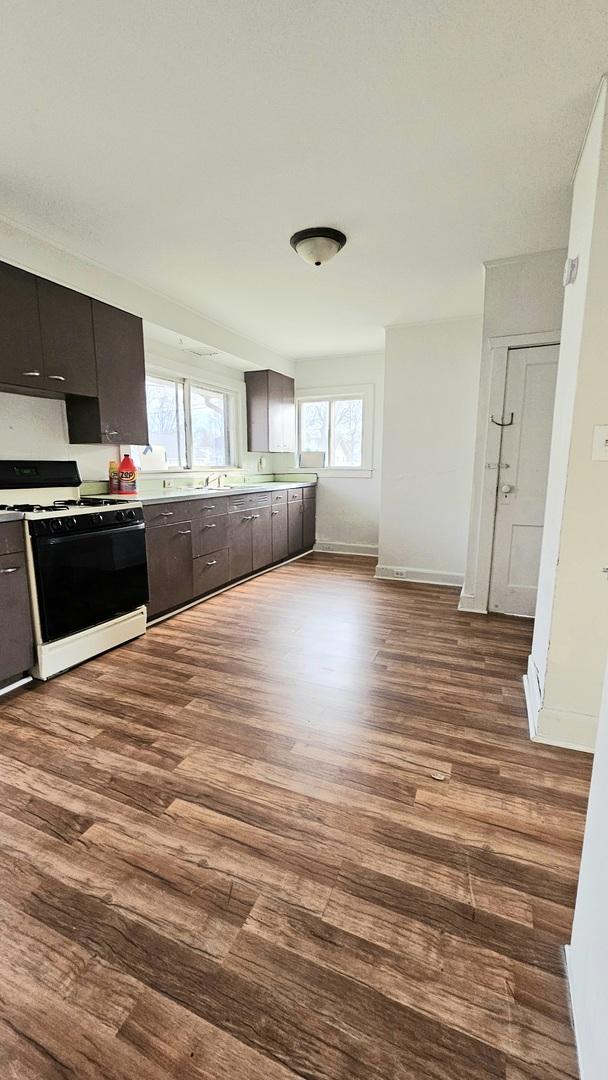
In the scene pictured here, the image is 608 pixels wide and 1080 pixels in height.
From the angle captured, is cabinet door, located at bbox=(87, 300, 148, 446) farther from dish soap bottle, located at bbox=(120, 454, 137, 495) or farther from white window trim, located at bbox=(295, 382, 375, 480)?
white window trim, located at bbox=(295, 382, 375, 480)

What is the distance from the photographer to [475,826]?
145 cm

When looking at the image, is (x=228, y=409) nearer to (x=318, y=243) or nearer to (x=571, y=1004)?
(x=318, y=243)

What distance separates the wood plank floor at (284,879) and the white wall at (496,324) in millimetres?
1233

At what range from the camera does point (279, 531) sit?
493cm

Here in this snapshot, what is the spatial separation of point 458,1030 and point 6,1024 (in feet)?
3.14

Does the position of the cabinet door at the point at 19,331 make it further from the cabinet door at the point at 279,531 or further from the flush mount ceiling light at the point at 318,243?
the cabinet door at the point at 279,531

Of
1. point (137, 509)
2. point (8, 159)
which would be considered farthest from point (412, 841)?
point (8, 159)

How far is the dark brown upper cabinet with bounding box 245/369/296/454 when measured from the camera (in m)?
5.20

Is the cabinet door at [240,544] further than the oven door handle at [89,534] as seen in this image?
Yes

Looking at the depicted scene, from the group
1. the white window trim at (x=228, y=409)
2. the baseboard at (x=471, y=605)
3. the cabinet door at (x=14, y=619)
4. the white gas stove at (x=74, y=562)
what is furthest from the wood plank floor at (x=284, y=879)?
the white window trim at (x=228, y=409)

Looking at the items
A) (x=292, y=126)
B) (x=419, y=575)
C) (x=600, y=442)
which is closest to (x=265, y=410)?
(x=419, y=575)

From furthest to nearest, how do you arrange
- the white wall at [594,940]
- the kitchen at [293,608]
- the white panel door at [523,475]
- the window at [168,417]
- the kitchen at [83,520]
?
1. the window at [168,417]
2. the white panel door at [523,475]
3. the kitchen at [83,520]
4. the kitchen at [293,608]
5. the white wall at [594,940]

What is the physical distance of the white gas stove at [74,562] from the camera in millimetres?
2361

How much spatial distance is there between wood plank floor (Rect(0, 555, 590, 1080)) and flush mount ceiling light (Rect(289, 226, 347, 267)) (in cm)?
248
